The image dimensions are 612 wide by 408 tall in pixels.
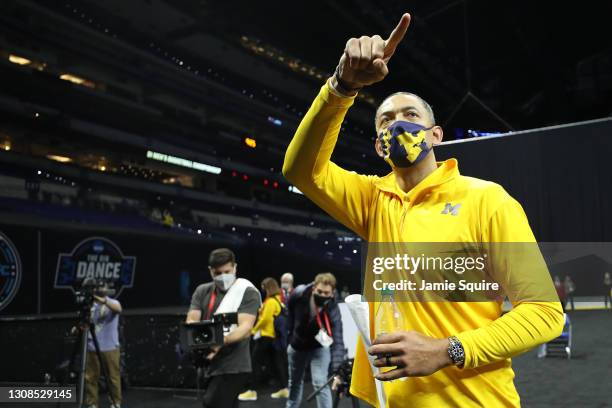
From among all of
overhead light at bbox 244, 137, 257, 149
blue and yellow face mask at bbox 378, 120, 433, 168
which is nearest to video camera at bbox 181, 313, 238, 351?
blue and yellow face mask at bbox 378, 120, 433, 168

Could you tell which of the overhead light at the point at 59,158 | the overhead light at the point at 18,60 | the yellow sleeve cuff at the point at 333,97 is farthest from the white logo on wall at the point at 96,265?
the yellow sleeve cuff at the point at 333,97

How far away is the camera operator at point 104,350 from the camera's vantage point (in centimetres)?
555

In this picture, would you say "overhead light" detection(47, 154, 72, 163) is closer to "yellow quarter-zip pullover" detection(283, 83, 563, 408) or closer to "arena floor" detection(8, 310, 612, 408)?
"arena floor" detection(8, 310, 612, 408)

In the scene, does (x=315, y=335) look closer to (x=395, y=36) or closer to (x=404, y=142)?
(x=404, y=142)

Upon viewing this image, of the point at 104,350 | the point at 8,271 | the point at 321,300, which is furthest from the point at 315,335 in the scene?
the point at 8,271

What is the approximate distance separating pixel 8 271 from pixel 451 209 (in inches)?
428

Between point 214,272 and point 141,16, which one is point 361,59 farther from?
point 141,16

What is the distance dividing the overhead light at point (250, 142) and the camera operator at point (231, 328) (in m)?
11.8

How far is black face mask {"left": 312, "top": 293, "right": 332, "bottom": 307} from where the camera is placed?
188 inches

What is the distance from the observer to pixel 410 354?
1.05 metres

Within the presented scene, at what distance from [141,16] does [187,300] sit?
290 inches

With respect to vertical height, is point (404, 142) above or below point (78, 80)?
below

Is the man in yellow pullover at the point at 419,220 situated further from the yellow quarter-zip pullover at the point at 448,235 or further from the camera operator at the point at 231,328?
the camera operator at the point at 231,328

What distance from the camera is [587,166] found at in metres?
2.19
